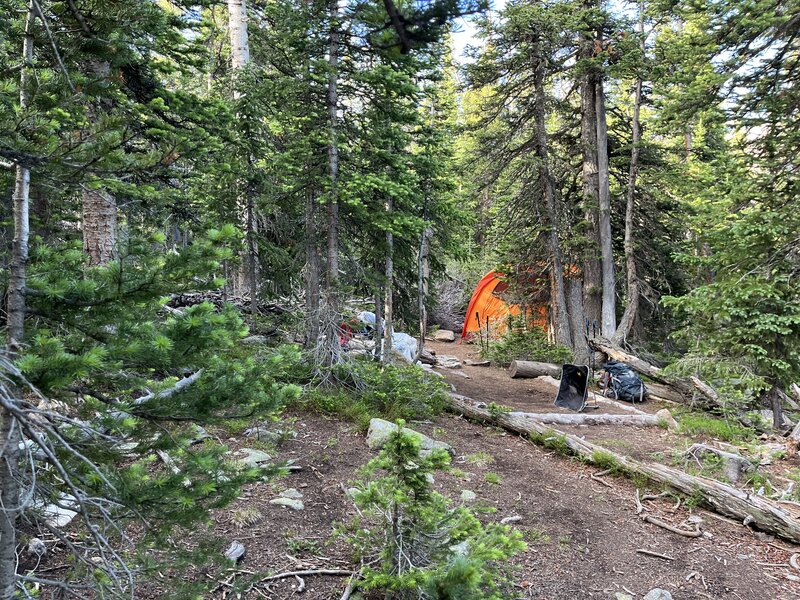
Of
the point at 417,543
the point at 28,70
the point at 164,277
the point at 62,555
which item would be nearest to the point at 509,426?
the point at 417,543

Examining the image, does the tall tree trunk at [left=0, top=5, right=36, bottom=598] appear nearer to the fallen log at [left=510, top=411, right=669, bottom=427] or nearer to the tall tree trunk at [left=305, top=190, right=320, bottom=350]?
the tall tree trunk at [left=305, top=190, right=320, bottom=350]

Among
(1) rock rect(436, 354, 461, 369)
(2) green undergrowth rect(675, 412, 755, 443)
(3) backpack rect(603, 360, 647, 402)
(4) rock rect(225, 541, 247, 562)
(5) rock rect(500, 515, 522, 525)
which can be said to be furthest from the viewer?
(1) rock rect(436, 354, 461, 369)

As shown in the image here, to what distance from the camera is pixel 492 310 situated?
19.3m

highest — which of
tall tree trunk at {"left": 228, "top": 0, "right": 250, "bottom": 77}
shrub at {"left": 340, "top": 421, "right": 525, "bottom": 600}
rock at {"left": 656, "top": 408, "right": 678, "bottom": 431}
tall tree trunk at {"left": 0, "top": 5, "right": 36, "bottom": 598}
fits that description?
tall tree trunk at {"left": 228, "top": 0, "right": 250, "bottom": 77}

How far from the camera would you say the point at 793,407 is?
34.5 ft

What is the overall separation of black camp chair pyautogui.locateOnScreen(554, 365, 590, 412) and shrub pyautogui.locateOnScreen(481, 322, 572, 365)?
3.92m

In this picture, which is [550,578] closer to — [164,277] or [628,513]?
[628,513]

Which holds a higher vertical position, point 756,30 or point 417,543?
point 756,30

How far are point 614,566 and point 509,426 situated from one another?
12.4 feet

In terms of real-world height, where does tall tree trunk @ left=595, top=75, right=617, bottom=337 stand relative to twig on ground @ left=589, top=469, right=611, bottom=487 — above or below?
above

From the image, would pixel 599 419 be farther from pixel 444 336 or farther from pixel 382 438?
pixel 444 336

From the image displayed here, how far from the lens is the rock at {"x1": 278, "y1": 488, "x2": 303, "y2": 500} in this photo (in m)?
4.93

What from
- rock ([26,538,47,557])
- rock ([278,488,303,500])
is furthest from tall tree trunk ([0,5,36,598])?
rock ([278,488,303,500])

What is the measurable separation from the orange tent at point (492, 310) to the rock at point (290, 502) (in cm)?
1290
